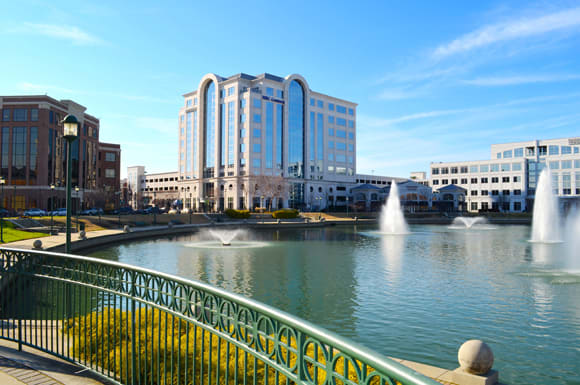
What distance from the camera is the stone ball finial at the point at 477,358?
680 centimetres

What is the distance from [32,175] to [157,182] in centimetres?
6449

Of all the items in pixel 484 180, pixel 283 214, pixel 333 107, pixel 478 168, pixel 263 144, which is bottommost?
pixel 283 214

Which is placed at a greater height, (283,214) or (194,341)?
(194,341)

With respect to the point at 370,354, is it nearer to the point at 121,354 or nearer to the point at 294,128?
the point at 121,354

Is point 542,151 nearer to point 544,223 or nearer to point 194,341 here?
point 544,223

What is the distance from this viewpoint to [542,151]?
124 meters

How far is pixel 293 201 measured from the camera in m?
108

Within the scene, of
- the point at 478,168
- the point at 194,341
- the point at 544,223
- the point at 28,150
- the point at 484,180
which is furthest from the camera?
the point at 478,168

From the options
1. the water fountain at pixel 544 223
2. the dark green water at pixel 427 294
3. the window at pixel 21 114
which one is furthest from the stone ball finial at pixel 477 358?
the window at pixel 21 114

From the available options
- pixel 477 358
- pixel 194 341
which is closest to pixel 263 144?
pixel 477 358

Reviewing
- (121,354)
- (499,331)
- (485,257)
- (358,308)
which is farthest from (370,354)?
(485,257)

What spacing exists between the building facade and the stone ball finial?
12452 centimetres

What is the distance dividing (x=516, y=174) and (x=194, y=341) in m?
139

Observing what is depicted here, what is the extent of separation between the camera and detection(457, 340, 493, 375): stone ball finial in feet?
22.3
